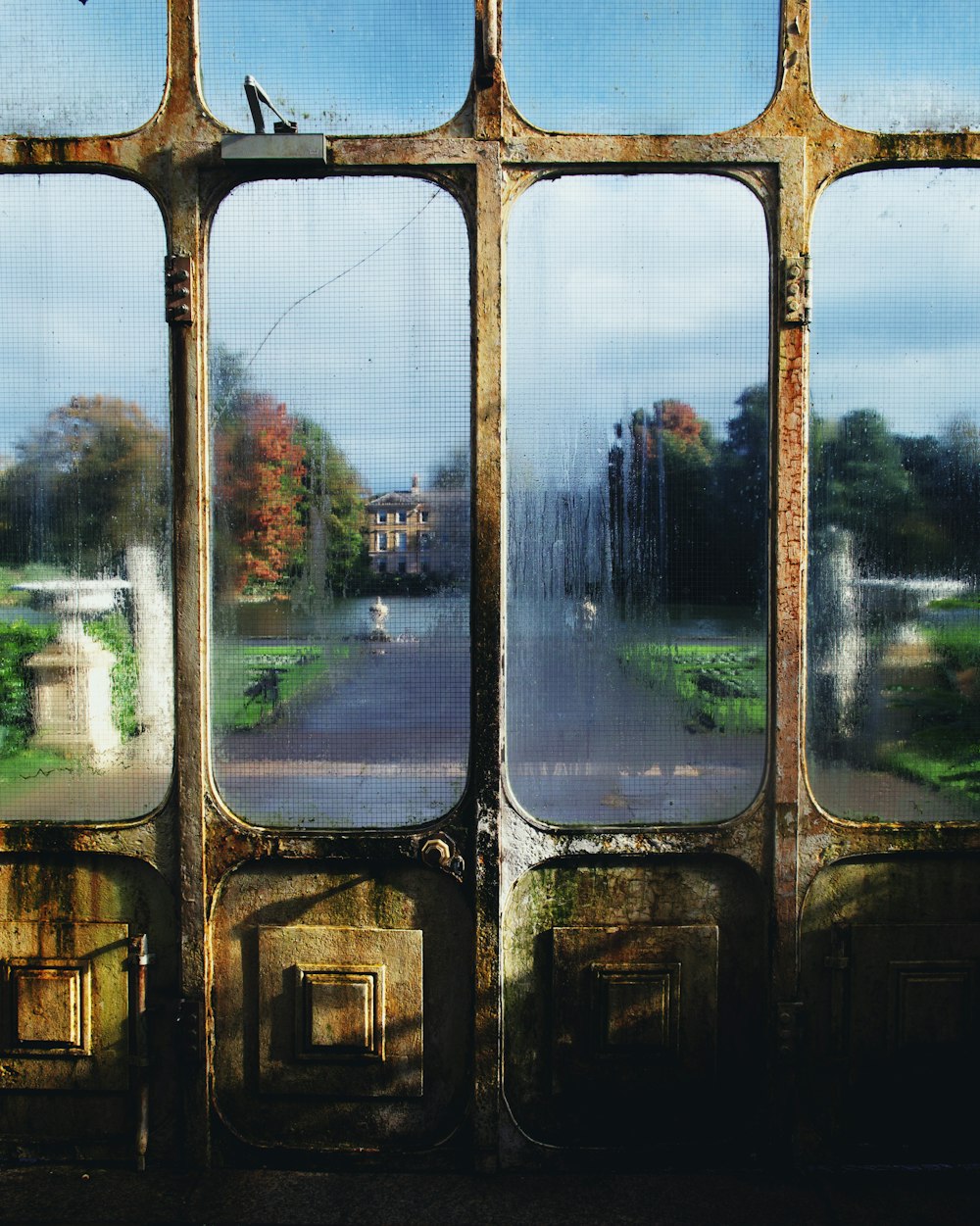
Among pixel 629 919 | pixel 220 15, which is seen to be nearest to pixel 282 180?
pixel 220 15

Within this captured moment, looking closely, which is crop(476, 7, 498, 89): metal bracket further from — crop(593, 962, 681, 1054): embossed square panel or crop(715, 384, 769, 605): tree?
crop(593, 962, 681, 1054): embossed square panel

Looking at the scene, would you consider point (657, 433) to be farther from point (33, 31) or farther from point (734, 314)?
point (33, 31)

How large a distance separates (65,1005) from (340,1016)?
906 mm

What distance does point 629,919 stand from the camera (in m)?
3.04

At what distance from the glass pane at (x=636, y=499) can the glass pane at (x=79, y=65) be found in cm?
128

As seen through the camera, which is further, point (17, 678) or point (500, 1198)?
point (17, 678)

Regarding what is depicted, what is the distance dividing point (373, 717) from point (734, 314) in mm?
1746

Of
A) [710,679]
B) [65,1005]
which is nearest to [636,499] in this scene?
[710,679]

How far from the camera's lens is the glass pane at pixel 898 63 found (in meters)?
2.95

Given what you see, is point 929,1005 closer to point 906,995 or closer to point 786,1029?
point 906,995

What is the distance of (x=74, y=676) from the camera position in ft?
10.1

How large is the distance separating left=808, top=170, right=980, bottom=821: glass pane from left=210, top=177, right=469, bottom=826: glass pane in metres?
1.19

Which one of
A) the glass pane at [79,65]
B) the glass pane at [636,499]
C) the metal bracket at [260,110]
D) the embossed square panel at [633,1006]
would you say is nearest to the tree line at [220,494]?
the glass pane at [636,499]

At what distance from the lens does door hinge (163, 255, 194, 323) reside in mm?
2938
